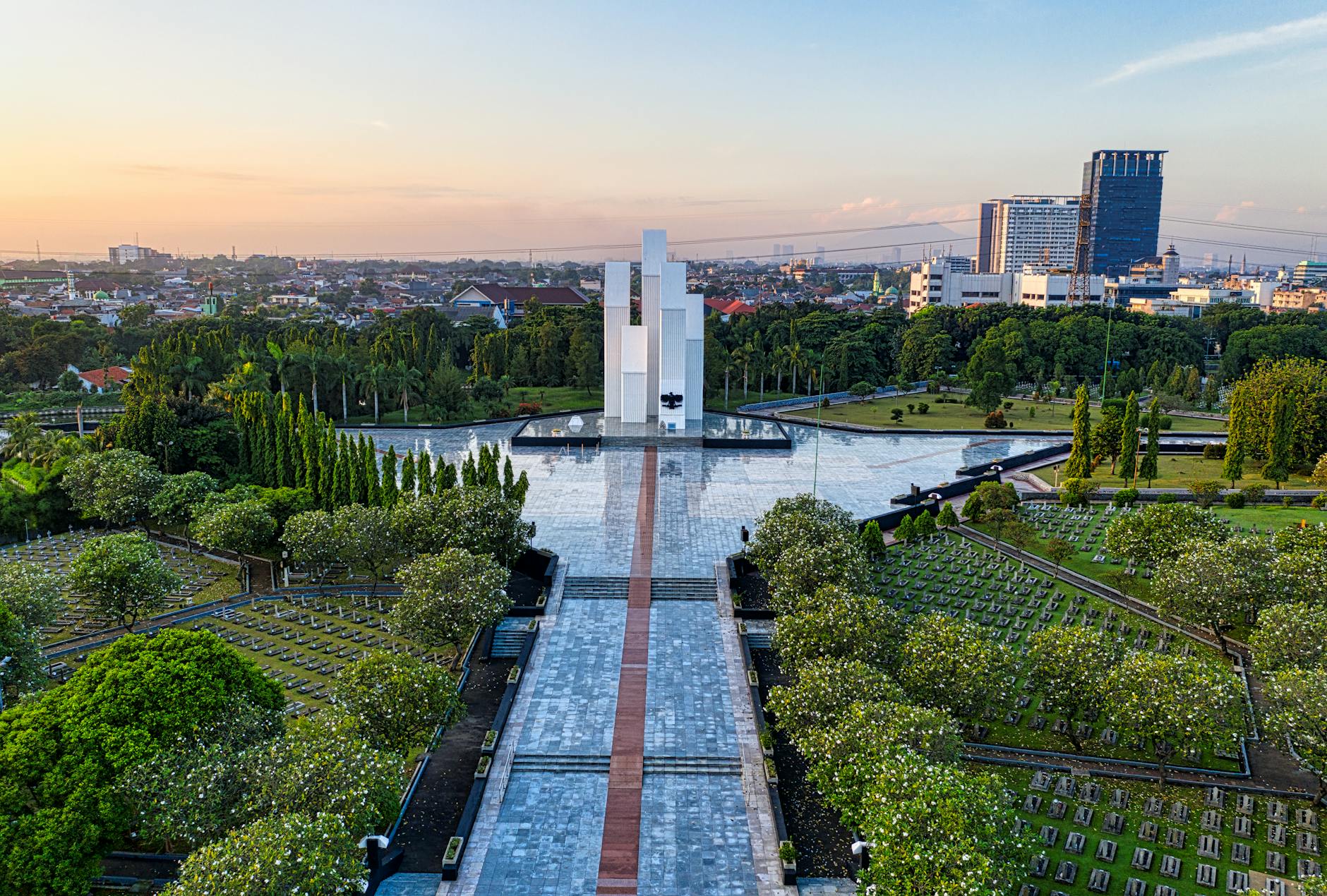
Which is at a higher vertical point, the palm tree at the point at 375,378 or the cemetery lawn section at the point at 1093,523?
the palm tree at the point at 375,378

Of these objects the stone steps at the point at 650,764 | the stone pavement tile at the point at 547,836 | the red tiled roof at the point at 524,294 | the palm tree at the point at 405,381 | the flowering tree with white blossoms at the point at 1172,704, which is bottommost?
the stone pavement tile at the point at 547,836

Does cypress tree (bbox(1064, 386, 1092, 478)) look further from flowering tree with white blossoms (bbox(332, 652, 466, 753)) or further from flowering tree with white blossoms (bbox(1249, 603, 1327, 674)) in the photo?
flowering tree with white blossoms (bbox(332, 652, 466, 753))

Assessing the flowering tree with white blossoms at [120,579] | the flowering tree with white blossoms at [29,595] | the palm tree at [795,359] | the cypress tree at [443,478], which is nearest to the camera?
the flowering tree with white blossoms at [29,595]

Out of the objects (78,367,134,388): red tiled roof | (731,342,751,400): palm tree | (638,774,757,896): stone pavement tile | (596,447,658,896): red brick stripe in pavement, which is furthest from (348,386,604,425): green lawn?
(638,774,757,896): stone pavement tile

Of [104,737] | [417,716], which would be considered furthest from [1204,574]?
[104,737]

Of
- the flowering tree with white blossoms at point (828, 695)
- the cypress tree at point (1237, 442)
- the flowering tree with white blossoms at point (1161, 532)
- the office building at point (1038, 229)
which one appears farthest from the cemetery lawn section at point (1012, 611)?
the office building at point (1038, 229)

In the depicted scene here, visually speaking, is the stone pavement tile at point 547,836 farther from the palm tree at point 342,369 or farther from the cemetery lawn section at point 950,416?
the palm tree at point 342,369
